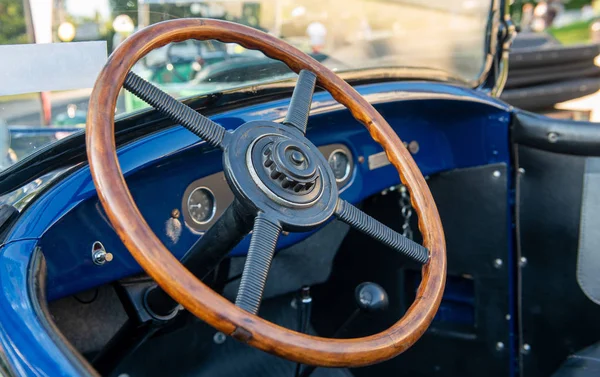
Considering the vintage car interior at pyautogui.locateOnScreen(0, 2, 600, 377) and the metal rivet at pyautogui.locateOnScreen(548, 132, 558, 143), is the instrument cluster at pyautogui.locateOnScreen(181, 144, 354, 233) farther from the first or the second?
the metal rivet at pyautogui.locateOnScreen(548, 132, 558, 143)

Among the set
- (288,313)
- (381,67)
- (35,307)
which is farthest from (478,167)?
(35,307)

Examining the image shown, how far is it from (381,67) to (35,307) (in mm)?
1274

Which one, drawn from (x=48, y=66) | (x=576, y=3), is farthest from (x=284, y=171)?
(x=576, y=3)

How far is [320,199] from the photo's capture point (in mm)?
1219

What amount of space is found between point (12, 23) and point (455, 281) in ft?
5.16

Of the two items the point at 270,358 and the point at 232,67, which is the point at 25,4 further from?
the point at 270,358

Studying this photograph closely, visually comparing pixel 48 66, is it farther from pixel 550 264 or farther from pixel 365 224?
pixel 550 264

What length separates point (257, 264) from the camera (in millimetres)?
1084

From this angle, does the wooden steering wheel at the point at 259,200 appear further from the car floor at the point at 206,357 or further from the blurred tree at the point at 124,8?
the car floor at the point at 206,357

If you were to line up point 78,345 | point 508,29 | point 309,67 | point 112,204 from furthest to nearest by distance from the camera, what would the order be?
point 508,29
point 78,345
point 309,67
point 112,204

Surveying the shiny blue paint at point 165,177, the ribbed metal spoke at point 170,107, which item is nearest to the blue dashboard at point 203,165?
the shiny blue paint at point 165,177

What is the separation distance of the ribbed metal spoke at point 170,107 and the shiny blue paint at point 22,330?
0.35 m

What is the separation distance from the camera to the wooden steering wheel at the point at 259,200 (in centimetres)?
99

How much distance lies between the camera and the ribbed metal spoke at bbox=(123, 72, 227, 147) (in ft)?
3.79
